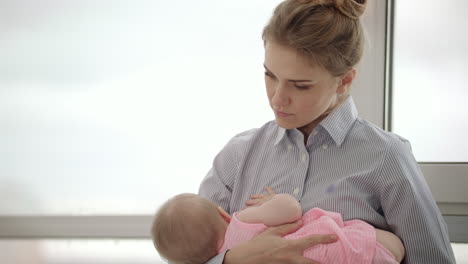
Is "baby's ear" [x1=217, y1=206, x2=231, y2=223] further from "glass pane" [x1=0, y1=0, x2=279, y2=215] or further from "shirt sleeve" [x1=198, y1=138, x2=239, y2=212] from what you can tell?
"glass pane" [x1=0, y1=0, x2=279, y2=215]

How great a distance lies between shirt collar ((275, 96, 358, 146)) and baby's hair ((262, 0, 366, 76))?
0.15 m

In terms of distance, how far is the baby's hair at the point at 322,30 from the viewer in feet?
4.27

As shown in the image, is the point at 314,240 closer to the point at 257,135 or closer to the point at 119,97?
the point at 257,135

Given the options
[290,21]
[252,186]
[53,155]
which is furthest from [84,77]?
[290,21]

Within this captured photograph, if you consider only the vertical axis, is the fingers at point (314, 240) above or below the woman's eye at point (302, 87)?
below

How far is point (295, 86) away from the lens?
1.35 m

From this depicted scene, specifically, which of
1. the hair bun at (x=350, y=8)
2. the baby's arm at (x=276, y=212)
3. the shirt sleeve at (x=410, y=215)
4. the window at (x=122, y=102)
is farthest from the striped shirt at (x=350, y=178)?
the window at (x=122, y=102)

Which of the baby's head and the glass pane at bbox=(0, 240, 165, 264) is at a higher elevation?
the baby's head

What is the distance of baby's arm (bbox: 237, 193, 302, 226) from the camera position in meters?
1.31

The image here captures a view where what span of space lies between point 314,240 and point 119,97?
1.09 m

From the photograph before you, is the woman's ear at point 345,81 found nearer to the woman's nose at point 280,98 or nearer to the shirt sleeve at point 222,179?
the woman's nose at point 280,98

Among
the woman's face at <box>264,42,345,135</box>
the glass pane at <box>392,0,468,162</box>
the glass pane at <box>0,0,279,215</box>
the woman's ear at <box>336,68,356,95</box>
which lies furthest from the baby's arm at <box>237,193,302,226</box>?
the glass pane at <box>392,0,468,162</box>

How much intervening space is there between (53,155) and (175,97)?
1.81 ft

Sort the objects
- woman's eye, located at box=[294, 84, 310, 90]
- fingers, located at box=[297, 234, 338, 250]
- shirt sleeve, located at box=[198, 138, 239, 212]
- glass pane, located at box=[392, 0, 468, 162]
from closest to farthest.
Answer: fingers, located at box=[297, 234, 338, 250] < woman's eye, located at box=[294, 84, 310, 90] < shirt sleeve, located at box=[198, 138, 239, 212] < glass pane, located at box=[392, 0, 468, 162]
